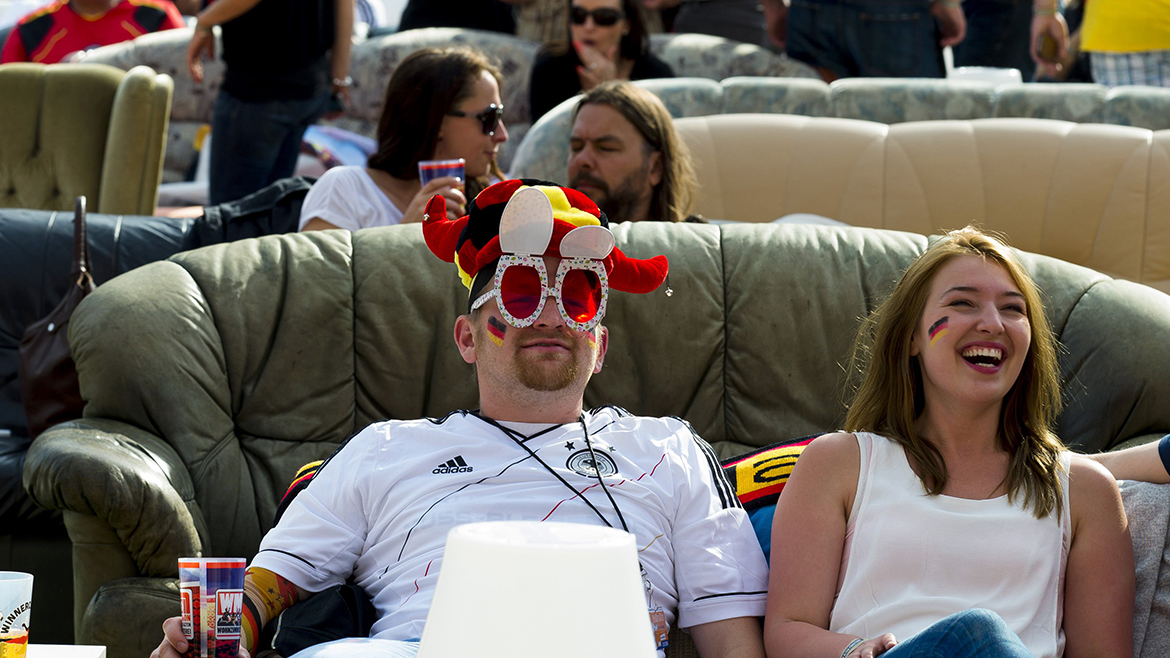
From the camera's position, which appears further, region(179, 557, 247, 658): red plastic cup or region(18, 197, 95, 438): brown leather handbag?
region(18, 197, 95, 438): brown leather handbag

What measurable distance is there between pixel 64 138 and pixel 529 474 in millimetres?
3571

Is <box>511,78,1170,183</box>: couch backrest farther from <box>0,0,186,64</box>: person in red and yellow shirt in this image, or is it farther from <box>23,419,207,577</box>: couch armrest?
<box>0,0,186,64</box>: person in red and yellow shirt

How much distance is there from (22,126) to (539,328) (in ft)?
12.0

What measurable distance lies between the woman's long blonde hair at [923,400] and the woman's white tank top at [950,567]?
6 centimetres

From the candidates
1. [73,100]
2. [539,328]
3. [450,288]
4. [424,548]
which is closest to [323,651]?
[424,548]

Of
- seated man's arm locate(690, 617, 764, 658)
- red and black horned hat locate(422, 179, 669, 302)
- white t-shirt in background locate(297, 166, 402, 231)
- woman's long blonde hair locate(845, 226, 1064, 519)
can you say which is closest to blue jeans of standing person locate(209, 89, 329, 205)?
white t-shirt in background locate(297, 166, 402, 231)

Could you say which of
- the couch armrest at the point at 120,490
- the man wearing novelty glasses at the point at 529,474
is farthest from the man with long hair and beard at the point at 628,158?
the couch armrest at the point at 120,490

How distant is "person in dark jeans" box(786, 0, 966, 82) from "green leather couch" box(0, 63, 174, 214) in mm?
2997

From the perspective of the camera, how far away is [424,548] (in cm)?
216

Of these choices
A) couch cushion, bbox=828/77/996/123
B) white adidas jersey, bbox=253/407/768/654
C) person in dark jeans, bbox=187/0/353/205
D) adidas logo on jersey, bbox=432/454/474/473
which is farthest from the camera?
couch cushion, bbox=828/77/996/123

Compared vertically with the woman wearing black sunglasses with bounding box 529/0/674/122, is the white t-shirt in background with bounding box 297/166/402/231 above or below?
below

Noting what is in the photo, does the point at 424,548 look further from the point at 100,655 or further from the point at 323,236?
the point at 323,236

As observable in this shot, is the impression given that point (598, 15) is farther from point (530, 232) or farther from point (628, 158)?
point (530, 232)

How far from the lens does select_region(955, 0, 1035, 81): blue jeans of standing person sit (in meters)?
6.13
